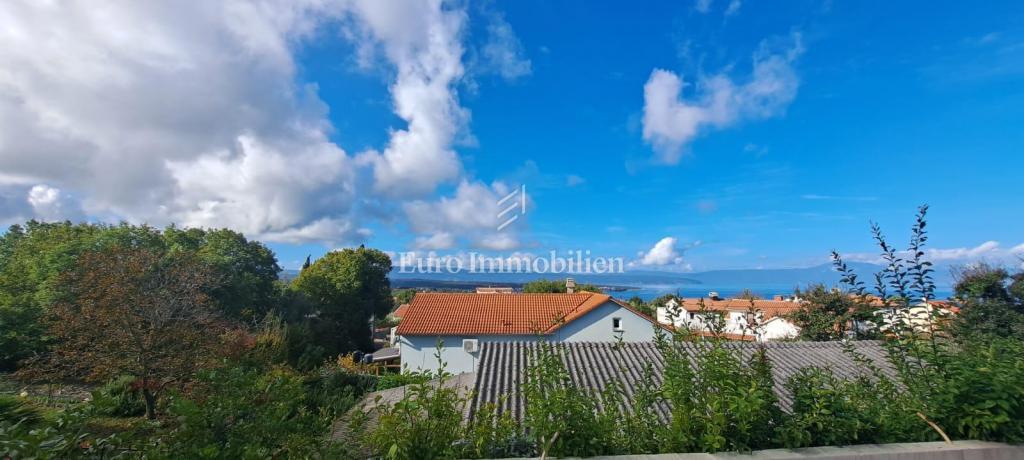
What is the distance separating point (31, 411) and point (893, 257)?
17.3ft

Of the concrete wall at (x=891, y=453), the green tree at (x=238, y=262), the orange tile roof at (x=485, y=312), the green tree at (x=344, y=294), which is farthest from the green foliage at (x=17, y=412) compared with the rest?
the green tree at (x=344, y=294)

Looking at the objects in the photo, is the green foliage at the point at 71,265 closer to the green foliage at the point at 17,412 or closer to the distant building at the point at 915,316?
the green foliage at the point at 17,412

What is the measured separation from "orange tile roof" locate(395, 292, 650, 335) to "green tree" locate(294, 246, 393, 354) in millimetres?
9930

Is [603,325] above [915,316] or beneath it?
beneath

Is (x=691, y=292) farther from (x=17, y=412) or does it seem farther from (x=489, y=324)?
(x=17, y=412)

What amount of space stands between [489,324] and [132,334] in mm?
14160

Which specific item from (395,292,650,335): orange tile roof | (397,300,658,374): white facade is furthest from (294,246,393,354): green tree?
(397,300,658,374): white facade

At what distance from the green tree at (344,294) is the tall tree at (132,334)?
18.9 m

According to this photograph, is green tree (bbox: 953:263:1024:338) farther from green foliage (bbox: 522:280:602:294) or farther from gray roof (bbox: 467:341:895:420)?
green foliage (bbox: 522:280:602:294)

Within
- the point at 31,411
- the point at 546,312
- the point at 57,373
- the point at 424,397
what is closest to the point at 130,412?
the point at 57,373

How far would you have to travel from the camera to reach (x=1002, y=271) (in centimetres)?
1454

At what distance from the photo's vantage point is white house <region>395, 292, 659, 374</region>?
20141 mm

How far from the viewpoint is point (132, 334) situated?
31.9ft

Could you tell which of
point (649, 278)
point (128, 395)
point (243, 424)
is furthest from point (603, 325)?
point (649, 278)
